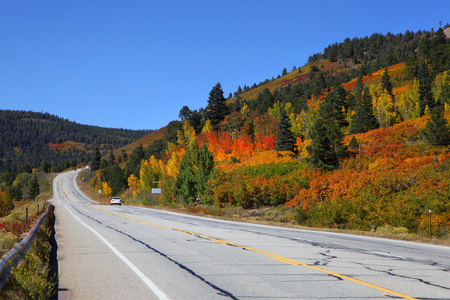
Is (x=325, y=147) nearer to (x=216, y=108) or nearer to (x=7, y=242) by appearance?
(x=7, y=242)

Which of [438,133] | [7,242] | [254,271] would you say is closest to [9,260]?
[254,271]

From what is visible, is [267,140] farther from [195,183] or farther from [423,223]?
[423,223]

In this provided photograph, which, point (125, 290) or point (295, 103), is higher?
point (295, 103)

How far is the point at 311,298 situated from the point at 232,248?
5.69 metres

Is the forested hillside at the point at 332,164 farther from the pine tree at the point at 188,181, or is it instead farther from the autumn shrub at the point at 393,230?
the autumn shrub at the point at 393,230

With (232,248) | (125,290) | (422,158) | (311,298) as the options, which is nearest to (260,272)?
(311,298)

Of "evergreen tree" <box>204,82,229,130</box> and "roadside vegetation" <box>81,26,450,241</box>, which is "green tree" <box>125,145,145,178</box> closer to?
"roadside vegetation" <box>81,26,450,241</box>

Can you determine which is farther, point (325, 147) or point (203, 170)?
point (203, 170)

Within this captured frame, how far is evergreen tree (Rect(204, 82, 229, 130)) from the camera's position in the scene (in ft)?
325

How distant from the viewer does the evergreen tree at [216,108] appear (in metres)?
98.9

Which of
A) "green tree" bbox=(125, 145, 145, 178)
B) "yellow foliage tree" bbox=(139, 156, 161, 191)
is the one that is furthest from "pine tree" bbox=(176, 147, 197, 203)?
"green tree" bbox=(125, 145, 145, 178)

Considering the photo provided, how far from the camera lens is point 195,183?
53.6 meters

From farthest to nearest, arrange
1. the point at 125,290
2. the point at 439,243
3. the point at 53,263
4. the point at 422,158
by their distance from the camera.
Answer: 1. the point at 422,158
2. the point at 439,243
3. the point at 53,263
4. the point at 125,290

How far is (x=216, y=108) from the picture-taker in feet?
326
